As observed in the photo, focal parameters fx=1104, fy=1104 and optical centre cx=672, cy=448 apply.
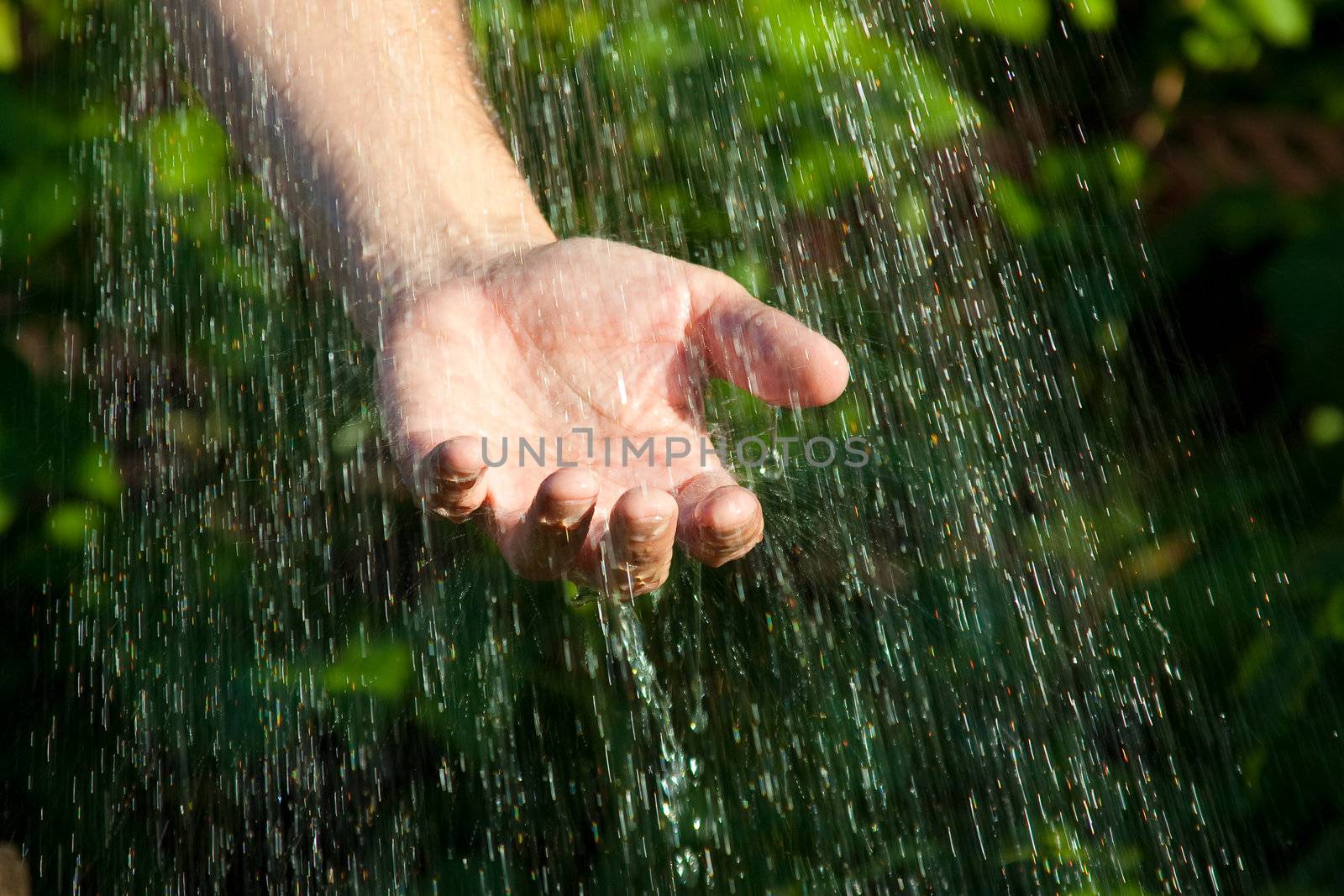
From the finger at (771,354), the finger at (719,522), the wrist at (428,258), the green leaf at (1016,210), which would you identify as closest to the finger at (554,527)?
the finger at (719,522)

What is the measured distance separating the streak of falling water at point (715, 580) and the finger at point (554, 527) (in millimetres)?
492

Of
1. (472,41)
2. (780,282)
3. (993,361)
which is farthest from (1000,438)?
(472,41)

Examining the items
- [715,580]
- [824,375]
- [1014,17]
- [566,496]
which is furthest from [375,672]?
[1014,17]

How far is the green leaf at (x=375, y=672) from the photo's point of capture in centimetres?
165

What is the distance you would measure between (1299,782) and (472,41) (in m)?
1.73

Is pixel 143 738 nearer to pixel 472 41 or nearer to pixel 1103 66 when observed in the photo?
pixel 472 41

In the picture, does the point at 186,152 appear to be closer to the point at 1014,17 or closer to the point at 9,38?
the point at 9,38

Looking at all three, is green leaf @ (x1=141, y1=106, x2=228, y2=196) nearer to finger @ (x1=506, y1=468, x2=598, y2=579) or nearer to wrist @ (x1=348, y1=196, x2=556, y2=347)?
wrist @ (x1=348, y1=196, x2=556, y2=347)

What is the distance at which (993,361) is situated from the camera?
6.23 ft

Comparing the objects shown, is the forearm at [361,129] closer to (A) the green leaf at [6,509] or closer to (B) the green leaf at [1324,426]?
(A) the green leaf at [6,509]

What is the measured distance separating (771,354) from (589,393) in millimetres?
303

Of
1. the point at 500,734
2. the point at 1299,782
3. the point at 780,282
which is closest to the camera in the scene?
the point at 1299,782

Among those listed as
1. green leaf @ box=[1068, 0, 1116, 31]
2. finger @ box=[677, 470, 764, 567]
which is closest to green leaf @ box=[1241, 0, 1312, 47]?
green leaf @ box=[1068, 0, 1116, 31]

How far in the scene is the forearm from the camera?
1599 millimetres
